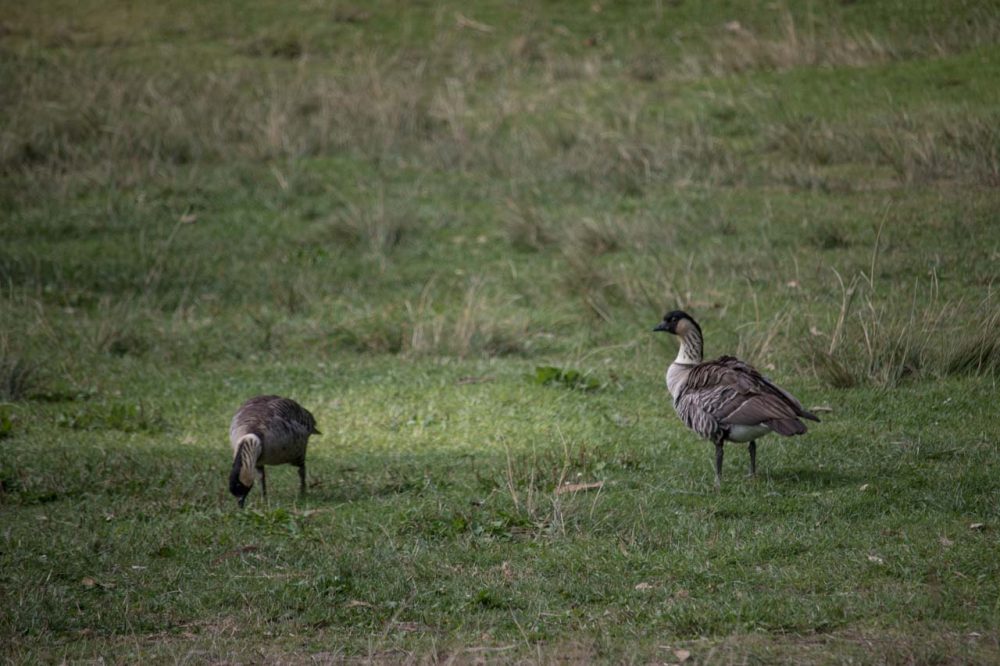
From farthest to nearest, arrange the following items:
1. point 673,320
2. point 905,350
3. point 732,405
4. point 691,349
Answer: point 905,350 → point 673,320 → point 691,349 → point 732,405

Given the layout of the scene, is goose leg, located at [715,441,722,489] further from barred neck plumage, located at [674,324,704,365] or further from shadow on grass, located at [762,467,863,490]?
barred neck plumage, located at [674,324,704,365]

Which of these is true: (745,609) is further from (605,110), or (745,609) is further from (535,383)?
(605,110)

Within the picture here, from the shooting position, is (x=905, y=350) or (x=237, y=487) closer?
(x=237, y=487)

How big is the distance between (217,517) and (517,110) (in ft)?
48.1

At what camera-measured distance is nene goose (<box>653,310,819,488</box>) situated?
26.6 feet

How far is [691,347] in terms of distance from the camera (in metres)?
9.66

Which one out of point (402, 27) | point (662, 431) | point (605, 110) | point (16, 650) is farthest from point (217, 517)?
point (402, 27)

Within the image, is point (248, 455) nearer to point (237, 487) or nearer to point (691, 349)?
point (237, 487)

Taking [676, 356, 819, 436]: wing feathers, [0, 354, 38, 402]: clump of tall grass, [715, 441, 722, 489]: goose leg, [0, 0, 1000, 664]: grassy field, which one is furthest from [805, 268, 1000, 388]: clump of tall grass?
[0, 354, 38, 402]: clump of tall grass

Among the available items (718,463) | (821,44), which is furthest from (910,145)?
(718,463)

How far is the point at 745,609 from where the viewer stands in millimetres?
6500

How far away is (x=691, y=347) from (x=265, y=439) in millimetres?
3293

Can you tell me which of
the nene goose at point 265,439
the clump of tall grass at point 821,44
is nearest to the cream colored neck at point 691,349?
the nene goose at point 265,439

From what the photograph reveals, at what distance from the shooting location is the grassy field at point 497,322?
6.84 metres
